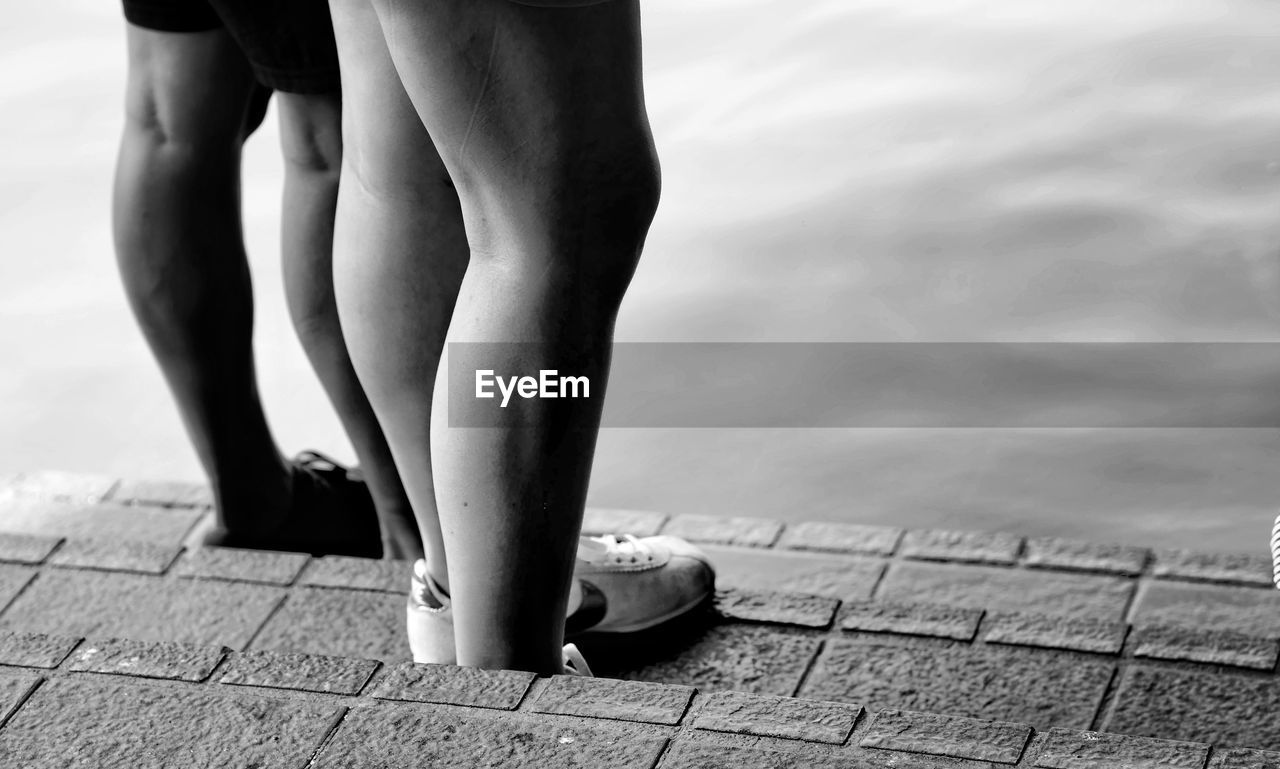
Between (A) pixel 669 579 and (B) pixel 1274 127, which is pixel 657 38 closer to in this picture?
(B) pixel 1274 127

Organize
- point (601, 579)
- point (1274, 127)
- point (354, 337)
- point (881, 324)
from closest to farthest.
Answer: point (354, 337) → point (601, 579) → point (881, 324) → point (1274, 127)

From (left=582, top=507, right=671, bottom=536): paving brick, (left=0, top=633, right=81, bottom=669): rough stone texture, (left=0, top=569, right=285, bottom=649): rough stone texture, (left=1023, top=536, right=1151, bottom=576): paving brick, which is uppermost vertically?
(left=0, top=633, right=81, bottom=669): rough stone texture

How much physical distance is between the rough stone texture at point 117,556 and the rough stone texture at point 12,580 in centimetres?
3

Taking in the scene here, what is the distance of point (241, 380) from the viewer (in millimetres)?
2283

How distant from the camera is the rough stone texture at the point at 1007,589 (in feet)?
6.59

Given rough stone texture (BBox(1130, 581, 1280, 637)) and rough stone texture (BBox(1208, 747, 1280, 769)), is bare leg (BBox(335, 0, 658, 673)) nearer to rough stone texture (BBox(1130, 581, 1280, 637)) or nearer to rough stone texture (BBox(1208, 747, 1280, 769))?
rough stone texture (BBox(1208, 747, 1280, 769))

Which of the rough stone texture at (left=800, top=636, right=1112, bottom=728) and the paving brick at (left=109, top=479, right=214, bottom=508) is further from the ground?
the rough stone texture at (left=800, top=636, right=1112, bottom=728)

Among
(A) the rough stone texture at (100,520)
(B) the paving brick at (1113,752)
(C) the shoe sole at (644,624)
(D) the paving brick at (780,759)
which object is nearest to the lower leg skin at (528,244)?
(D) the paving brick at (780,759)

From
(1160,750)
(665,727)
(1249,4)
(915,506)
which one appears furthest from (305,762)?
(1249,4)

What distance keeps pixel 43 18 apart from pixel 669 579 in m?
3.89

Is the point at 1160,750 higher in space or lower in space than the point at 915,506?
higher

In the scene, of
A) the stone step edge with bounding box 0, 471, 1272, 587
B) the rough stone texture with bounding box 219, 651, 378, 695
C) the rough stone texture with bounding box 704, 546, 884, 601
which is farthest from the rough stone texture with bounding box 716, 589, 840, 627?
the rough stone texture with bounding box 219, 651, 378, 695

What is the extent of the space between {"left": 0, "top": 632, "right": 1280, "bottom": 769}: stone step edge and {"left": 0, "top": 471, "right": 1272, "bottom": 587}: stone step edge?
73 cm

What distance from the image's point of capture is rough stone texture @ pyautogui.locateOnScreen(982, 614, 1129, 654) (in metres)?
1.80
